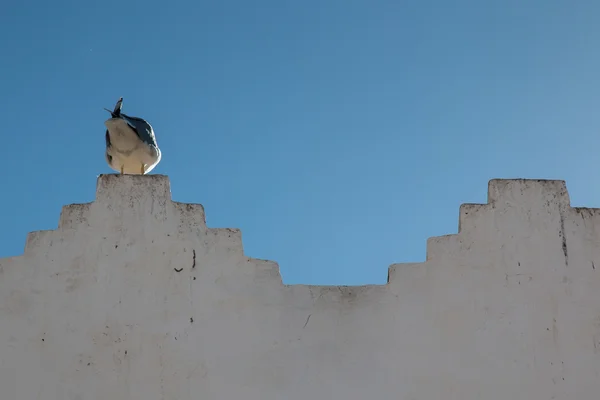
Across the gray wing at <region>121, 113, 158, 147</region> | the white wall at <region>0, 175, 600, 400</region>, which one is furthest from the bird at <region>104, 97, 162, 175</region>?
the white wall at <region>0, 175, 600, 400</region>

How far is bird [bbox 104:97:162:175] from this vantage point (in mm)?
9367

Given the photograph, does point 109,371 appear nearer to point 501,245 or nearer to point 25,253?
point 25,253

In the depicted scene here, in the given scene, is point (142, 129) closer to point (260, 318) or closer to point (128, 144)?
point (128, 144)

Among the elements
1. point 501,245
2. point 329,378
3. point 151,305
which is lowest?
point 329,378

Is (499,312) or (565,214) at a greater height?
(565,214)

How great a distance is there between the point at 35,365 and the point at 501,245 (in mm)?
4394

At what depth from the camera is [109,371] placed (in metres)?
8.40

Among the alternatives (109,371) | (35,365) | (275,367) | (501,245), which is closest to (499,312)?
(501,245)

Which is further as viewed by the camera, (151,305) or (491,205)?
(491,205)

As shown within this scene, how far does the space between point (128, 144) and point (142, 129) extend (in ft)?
0.73

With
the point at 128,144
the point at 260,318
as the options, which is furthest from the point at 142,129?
the point at 260,318

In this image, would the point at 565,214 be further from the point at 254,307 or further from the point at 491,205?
the point at 254,307

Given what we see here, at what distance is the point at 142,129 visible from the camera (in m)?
9.48

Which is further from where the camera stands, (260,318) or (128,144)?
(128,144)
